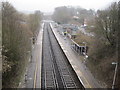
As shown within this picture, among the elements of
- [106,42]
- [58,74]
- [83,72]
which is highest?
[106,42]

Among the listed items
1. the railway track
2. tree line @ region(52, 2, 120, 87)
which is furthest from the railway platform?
tree line @ region(52, 2, 120, 87)

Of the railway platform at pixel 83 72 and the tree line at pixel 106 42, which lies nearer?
the railway platform at pixel 83 72

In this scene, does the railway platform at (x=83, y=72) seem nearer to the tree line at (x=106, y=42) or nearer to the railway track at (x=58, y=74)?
the railway track at (x=58, y=74)

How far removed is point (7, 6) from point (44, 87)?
6.55 metres

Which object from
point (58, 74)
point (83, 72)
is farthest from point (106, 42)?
point (58, 74)

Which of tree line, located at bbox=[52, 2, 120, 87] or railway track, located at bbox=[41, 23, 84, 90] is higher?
tree line, located at bbox=[52, 2, 120, 87]

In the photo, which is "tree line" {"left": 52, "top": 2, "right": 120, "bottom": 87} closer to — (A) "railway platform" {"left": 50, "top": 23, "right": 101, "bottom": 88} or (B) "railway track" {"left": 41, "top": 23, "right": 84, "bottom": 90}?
(A) "railway platform" {"left": 50, "top": 23, "right": 101, "bottom": 88}

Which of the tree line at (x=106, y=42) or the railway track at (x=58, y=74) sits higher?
the tree line at (x=106, y=42)

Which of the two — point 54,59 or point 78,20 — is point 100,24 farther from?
point 78,20

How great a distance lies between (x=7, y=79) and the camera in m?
9.40

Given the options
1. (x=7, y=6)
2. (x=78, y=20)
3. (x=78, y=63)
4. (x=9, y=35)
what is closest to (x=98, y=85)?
(x=78, y=63)

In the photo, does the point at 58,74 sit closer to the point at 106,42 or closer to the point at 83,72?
the point at 83,72

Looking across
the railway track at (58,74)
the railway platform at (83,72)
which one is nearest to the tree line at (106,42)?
the railway platform at (83,72)

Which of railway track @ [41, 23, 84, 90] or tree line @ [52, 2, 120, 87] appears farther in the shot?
tree line @ [52, 2, 120, 87]
